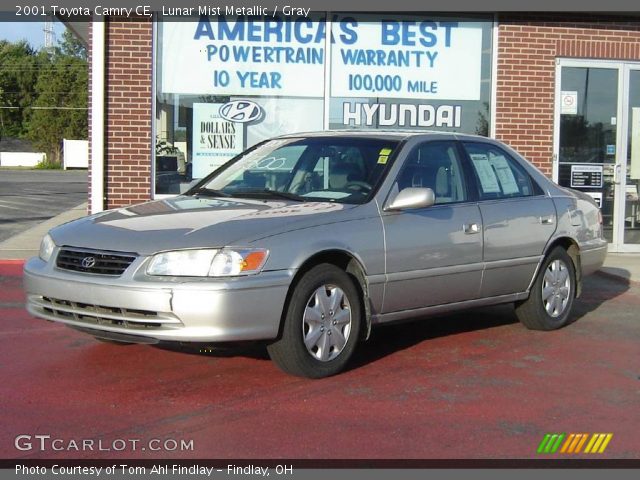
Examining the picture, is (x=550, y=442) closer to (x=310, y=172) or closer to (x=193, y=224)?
(x=193, y=224)

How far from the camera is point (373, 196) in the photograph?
20.7 ft

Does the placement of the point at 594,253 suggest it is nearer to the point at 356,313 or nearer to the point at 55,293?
the point at 356,313

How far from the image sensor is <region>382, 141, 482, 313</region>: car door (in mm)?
6312

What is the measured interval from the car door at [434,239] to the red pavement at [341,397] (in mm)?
483

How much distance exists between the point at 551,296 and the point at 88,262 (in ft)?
12.5

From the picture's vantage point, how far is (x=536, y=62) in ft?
40.8

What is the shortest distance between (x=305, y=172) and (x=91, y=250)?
5.71 feet

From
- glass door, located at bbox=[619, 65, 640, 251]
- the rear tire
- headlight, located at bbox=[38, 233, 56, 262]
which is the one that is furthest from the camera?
glass door, located at bbox=[619, 65, 640, 251]

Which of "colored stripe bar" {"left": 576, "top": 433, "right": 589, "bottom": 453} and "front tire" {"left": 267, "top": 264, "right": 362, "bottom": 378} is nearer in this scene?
"colored stripe bar" {"left": 576, "top": 433, "right": 589, "bottom": 453}

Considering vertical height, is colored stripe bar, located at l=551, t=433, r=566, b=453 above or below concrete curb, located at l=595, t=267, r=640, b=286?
below

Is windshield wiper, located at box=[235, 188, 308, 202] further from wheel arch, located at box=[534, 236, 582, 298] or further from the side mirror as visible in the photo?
wheel arch, located at box=[534, 236, 582, 298]

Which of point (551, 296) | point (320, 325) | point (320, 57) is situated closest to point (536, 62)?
point (320, 57)

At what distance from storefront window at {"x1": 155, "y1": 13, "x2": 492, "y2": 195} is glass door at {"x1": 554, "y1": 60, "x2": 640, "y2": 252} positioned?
3.53ft

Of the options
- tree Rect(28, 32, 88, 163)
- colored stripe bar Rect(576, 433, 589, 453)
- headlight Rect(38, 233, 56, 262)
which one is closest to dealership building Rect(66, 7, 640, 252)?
headlight Rect(38, 233, 56, 262)
